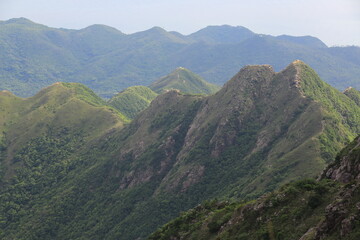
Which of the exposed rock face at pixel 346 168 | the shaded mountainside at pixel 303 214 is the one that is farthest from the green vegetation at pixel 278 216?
the exposed rock face at pixel 346 168

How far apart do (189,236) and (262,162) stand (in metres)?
92.9

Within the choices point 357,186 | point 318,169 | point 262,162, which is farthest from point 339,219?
point 262,162

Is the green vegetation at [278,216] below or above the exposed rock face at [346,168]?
below

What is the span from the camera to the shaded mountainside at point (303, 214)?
173 ft

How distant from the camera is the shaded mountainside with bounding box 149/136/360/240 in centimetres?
5281

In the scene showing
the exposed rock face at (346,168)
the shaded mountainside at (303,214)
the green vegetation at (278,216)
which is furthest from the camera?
the exposed rock face at (346,168)

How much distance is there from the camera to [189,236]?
308 feet

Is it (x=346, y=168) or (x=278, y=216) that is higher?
(x=346, y=168)

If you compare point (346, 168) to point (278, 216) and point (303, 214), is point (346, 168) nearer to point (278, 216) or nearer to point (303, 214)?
point (303, 214)

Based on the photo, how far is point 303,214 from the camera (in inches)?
2594

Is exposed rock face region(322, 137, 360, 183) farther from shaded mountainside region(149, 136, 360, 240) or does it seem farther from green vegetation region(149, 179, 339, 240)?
green vegetation region(149, 179, 339, 240)

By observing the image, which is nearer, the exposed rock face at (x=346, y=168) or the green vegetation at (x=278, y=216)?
the green vegetation at (x=278, y=216)

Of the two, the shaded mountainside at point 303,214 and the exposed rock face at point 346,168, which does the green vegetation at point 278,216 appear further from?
the exposed rock face at point 346,168

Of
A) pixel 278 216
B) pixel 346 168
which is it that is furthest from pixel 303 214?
pixel 346 168
